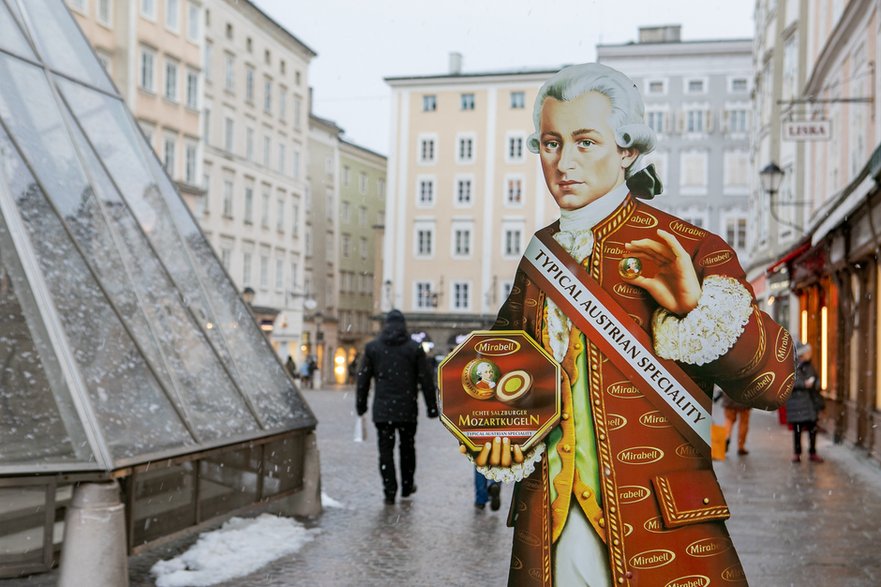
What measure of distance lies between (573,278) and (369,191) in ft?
228

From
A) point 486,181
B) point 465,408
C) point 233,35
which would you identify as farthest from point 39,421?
point 233,35

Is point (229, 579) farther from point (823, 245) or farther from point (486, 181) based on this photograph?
point (823, 245)

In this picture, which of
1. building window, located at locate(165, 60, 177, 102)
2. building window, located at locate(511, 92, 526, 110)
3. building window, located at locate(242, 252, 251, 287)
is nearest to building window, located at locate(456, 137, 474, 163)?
building window, located at locate(511, 92, 526, 110)

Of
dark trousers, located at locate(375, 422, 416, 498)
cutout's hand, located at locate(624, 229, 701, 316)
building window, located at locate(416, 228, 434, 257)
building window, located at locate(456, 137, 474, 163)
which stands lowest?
dark trousers, located at locate(375, 422, 416, 498)

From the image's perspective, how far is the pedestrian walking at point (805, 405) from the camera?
556 inches

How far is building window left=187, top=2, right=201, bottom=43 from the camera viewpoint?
43812mm

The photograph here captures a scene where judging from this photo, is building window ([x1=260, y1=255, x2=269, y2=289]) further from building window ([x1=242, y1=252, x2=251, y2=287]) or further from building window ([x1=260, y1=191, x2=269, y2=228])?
building window ([x1=260, y1=191, x2=269, y2=228])

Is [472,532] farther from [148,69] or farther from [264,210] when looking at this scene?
[264,210]

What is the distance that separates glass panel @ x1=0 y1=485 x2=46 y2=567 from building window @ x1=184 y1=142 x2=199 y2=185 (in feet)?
127

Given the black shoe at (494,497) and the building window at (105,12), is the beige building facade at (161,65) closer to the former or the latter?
the building window at (105,12)

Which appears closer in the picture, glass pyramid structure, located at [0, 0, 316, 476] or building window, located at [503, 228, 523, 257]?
glass pyramid structure, located at [0, 0, 316, 476]

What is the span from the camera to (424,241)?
71.5ft

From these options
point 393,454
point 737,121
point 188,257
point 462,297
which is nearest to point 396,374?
point 393,454

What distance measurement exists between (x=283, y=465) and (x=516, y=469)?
5686mm
